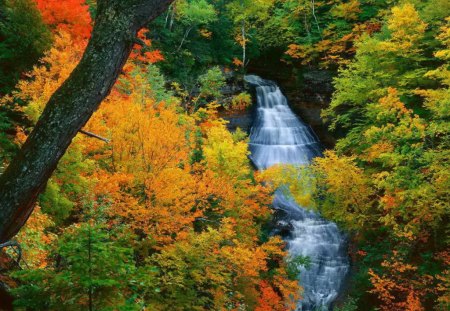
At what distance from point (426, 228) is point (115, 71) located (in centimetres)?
1440

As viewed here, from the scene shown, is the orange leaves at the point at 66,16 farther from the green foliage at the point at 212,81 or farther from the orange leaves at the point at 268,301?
the orange leaves at the point at 268,301

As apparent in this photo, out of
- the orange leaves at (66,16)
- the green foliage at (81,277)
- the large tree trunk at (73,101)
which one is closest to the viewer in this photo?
the green foliage at (81,277)

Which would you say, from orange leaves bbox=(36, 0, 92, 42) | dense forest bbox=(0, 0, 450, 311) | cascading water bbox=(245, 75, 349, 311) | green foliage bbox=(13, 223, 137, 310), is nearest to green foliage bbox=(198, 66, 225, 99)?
dense forest bbox=(0, 0, 450, 311)


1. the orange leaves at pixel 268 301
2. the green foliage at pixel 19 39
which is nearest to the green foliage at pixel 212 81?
→ the green foliage at pixel 19 39

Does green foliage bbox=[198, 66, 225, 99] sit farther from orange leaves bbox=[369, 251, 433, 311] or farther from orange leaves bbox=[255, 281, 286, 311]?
orange leaves bbox=[369, 251, 433, 311]

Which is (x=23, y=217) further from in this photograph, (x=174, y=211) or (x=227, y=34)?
(x=227, y=34)

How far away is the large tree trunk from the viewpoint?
3.26 m

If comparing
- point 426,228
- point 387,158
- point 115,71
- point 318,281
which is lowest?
point 318,281

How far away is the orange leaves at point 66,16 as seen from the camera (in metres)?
17.2

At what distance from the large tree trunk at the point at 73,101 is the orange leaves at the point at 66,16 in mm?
15798

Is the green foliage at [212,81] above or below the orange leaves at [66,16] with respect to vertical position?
below

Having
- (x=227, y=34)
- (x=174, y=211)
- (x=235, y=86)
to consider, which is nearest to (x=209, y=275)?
(x=174, y=211)

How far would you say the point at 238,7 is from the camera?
3102cm

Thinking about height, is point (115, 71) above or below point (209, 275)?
above
